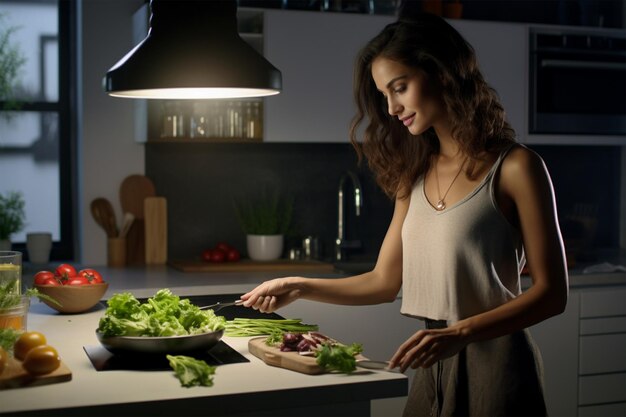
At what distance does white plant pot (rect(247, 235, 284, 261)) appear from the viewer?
15.1ft

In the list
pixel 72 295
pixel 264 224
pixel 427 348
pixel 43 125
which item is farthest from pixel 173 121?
pixel 427 348

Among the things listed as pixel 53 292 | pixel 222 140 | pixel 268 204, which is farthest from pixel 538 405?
pixel 268 204

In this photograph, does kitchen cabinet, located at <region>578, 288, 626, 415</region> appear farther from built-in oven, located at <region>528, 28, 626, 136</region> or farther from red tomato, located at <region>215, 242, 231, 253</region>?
red tomato, located at <region>215, 242, 231, 253</region>

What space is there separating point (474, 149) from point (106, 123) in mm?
2639

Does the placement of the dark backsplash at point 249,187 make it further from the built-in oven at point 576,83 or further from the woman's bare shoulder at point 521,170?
the woman's bare shoulder at point 521,170

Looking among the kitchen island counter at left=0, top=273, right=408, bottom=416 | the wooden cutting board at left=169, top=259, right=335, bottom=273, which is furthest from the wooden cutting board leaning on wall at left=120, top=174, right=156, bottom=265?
the kitchen island counter at left=0, top=273, right=408, bottom=416

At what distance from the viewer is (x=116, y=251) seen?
14.9 ft

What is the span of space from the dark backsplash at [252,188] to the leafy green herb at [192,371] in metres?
2.72

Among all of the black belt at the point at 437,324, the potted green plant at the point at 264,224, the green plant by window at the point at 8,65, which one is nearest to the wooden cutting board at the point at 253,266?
the potted green plant at the point at 264,224

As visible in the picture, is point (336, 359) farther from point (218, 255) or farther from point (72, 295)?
point (218, 255)

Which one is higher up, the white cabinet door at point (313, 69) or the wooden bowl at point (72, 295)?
the white cabinet door at point (313, 69)

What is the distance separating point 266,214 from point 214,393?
2772 millimetres

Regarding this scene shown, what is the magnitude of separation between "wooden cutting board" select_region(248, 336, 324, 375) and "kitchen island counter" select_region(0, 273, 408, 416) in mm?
19

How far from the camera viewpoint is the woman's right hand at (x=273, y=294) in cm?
251
